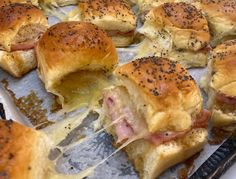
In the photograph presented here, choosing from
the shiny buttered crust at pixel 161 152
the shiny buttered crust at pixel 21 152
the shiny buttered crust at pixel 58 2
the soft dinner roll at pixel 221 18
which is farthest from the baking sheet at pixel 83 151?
the soft dinner roll at pixel 221 18

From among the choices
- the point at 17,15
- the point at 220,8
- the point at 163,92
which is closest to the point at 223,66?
the point at 163,92

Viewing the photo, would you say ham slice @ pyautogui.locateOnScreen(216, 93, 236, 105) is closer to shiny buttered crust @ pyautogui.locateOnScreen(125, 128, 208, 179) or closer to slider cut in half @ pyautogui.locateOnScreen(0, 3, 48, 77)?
shiny buttered crust @ pyautogui.locateOnScreen(125, 128, 208, 179)

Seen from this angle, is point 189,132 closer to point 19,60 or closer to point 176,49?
point 176,49

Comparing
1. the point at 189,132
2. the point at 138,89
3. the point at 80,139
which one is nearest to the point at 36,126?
the point at 80,139

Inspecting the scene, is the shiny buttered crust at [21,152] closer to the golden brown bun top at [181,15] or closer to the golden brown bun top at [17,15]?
the golden brown bun top at [17,15]

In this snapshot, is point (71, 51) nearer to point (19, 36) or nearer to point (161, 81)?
point (19, 36)

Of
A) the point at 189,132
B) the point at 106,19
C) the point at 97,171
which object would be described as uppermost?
the point at 106,19

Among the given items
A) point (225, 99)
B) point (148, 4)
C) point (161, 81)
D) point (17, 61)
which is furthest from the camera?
point (148, 4)
